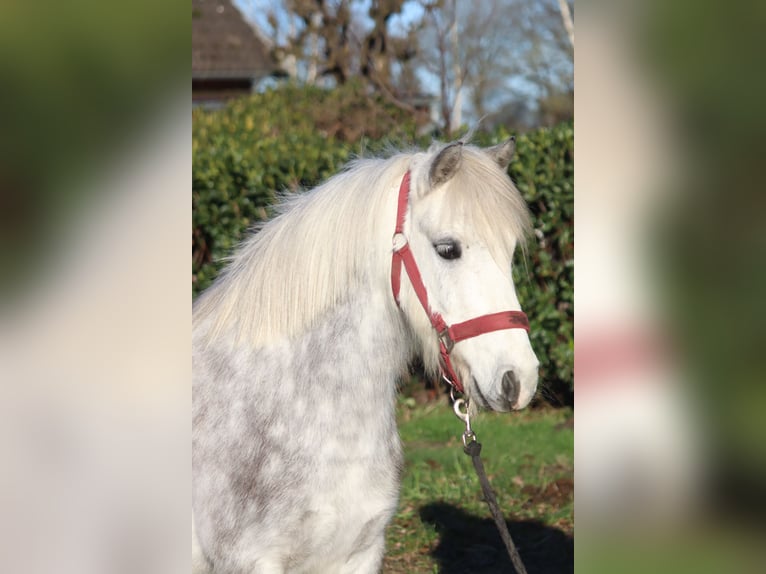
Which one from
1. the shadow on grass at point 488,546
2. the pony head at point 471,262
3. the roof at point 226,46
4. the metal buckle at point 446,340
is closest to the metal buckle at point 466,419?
the pony head at point 471,262

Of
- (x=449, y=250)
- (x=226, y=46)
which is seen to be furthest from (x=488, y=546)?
(x=226, y=46)

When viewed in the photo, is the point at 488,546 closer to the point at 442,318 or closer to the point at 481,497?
the point at 481,497

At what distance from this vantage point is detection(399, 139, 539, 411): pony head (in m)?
2.18

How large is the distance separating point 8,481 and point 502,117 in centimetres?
2745

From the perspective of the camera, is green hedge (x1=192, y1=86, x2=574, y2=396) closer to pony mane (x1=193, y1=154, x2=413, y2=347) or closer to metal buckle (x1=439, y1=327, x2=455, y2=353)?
pony mane (x1=193, y1=154, x2=413, y2=347)

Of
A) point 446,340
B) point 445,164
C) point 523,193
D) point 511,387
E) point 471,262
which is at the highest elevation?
point 523,193

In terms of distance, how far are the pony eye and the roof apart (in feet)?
64.7

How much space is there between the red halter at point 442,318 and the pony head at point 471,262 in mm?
16

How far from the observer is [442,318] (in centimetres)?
232

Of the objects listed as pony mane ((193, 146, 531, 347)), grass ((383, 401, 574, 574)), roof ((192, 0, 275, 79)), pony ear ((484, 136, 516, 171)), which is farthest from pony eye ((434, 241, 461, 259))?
roof ((192, 0, 275, 79))

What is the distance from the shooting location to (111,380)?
1.00 metres

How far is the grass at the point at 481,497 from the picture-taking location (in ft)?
15.0

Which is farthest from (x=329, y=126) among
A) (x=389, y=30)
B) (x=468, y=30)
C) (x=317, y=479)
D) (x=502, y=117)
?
(x=502, y=117)

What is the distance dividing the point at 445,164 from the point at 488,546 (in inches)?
122
